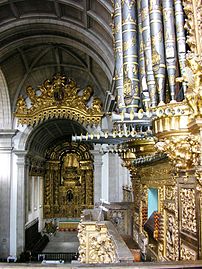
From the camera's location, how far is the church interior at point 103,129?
13.9 ft

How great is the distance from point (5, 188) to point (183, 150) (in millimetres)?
12201

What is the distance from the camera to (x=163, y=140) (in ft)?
14.2

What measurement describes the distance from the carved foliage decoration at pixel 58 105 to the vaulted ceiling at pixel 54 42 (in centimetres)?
50

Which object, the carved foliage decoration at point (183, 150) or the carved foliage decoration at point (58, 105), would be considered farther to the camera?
the carved foliage decoration at point (58, 105)

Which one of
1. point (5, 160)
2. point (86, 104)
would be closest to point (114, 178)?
point (86, 104)

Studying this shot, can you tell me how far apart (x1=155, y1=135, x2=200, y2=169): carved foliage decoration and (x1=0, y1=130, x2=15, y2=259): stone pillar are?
11.8 metres

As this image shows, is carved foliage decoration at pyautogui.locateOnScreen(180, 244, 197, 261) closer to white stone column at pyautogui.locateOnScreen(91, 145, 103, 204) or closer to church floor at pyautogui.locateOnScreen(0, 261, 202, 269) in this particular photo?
church floor at pyautogui.locateOnScreen(0, 261, 202, 269)

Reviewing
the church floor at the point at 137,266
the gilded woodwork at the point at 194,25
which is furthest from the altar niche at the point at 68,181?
the church floor at the point at 137,266

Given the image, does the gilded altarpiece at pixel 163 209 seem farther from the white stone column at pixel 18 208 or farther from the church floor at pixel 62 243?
the church floor at pixel 62 243

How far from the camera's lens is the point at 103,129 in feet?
49.2

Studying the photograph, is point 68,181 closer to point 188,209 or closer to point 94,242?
point 94,242

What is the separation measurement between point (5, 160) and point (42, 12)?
264 inches

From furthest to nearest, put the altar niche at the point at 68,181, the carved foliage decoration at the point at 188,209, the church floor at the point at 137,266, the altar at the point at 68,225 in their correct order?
the altar niche at the point at 68,181 → the altar at the point at 68,225 → the carved foliage decoration at the point at 188,209 → the church floor at the point at 137,266

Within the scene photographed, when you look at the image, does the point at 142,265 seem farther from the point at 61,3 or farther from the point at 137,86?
the point at 61,3
